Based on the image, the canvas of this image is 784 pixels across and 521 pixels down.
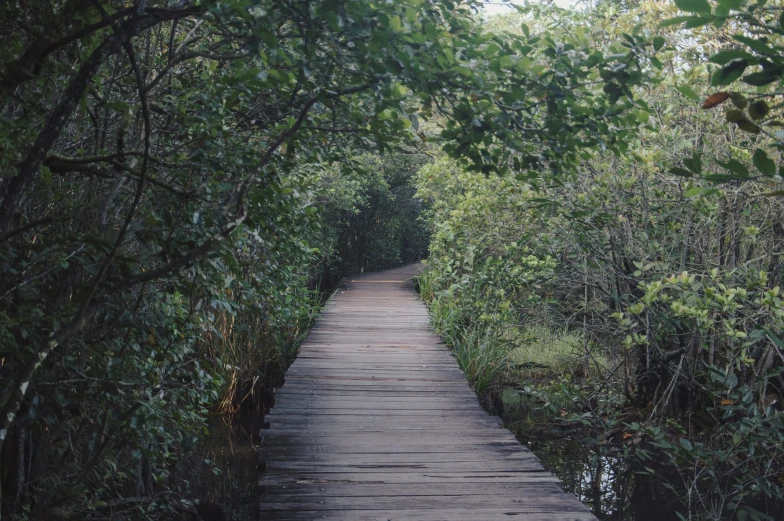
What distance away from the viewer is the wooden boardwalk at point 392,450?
135 inches

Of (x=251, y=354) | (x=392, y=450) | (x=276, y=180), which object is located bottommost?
(x=392, y=450)

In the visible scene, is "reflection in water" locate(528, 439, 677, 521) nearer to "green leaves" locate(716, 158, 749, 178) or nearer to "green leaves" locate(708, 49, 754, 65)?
"green leaves" locate(716, 158, 749, 178)

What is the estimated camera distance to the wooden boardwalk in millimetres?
3422

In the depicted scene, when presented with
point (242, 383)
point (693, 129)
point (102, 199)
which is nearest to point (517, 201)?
point (693, 129)

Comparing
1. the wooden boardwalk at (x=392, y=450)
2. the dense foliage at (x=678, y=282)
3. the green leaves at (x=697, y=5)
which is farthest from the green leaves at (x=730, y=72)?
the wooden boardwalk at (x=392, y=450)

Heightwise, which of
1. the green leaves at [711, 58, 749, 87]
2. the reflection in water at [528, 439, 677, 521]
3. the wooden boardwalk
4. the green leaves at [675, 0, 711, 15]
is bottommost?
the reflection in water at [528, 439, 677, 521]

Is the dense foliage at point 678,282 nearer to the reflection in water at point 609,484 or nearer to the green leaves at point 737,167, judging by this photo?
the reflection in water at point 609,484

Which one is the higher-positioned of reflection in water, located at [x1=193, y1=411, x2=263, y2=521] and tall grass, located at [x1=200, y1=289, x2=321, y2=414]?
tall grass, located at [x1=200, y1=289, x2=321, y2=414]

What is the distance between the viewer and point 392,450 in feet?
14.1

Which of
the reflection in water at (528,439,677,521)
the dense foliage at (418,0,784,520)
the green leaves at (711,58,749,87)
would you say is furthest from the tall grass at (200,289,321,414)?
the green leaves at (711,58,749,87)

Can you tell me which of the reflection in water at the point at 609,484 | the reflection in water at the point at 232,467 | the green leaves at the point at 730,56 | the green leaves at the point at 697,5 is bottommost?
the reflection in water at the point at 609,484

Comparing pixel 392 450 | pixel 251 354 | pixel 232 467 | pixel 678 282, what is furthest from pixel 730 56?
pixel 251 354

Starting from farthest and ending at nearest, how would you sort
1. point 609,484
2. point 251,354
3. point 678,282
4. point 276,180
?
point 251,354 → point 609,484 → point 678,282 → point 276,180

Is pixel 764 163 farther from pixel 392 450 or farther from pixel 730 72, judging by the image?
pixel 392 450
